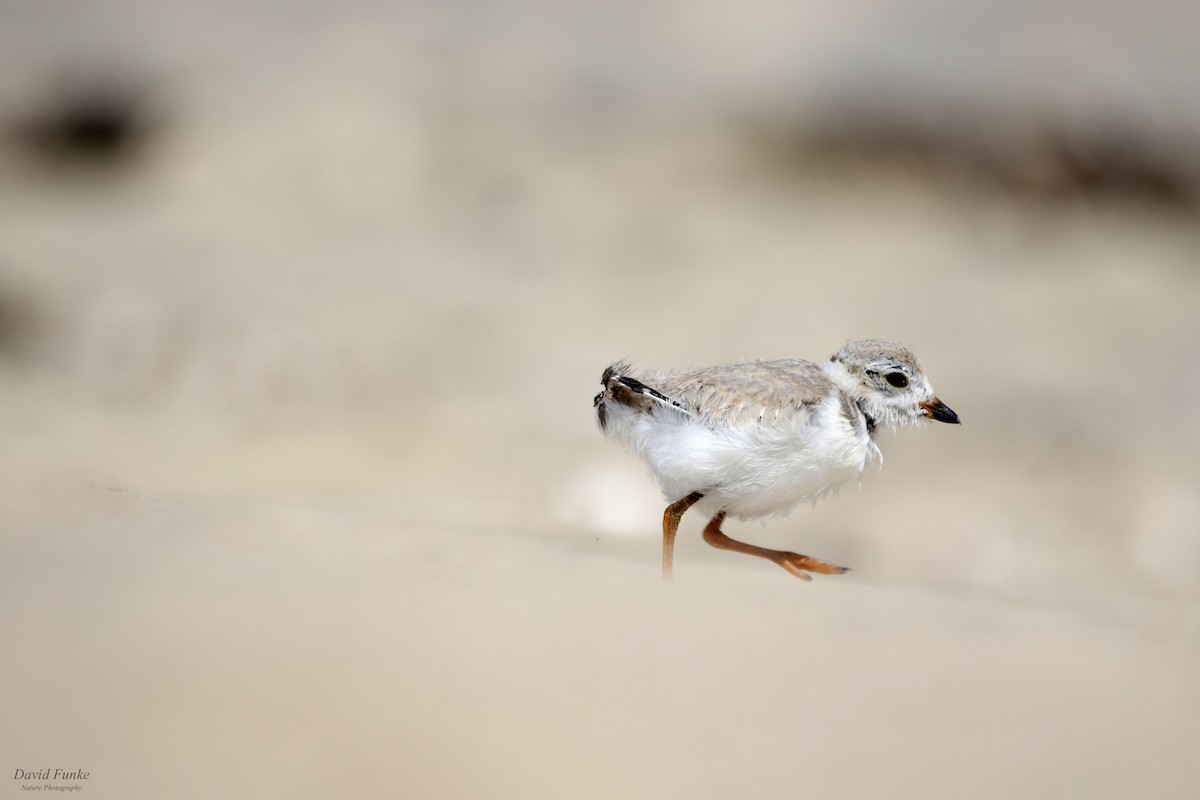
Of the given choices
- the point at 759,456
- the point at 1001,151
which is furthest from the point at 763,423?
the point at 1001,151

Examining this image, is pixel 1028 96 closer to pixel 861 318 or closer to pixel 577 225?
pixel 861 318

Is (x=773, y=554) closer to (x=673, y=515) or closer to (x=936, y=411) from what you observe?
(x=673, y=515)

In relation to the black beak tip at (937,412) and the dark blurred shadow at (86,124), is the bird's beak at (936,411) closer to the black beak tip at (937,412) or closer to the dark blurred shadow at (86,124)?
the black beak tip at (937,412)

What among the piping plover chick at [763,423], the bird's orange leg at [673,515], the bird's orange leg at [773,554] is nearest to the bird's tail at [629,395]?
the piping plover chick at [763,423]

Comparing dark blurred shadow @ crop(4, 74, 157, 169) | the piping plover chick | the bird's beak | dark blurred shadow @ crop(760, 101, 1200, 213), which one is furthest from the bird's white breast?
dark blurred shadow @ crop(4, 74, 157, 169)

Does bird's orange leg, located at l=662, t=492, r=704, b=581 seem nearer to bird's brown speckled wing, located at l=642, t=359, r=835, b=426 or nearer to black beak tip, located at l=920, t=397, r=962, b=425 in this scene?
bird's brown speckled wing, located at l=642, t=359, r=835, b=426

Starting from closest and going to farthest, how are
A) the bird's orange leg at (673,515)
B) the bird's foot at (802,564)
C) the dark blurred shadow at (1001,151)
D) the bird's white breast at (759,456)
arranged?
the bird's white breast at (759,456), the bird's orange leg at (673,515), the bird's foot at (802,564), the dark blurred shadow at (1001,151)

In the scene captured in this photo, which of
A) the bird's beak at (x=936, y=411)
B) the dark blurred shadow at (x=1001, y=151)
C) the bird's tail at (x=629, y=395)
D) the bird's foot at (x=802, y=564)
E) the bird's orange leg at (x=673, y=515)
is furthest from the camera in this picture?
the dark blurred shadow at (x=1001, y=151)
